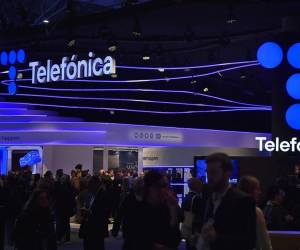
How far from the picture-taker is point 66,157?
22750 mm

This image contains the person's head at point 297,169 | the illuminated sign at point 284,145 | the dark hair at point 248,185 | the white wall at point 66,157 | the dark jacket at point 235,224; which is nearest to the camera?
the dark jacket at point 235,224

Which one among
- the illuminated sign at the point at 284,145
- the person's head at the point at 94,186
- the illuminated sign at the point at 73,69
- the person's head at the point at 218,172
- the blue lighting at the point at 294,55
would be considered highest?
the illuminated sign at the point at 73,69

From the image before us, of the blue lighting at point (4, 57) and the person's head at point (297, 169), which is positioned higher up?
the blue lighting at point (4, 57)

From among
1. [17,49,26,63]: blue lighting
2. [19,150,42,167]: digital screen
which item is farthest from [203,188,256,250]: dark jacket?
[19,150,42,167]: digital screen

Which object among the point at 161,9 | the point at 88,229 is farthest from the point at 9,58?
the point at 88,229

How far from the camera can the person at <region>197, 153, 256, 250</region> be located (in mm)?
2891

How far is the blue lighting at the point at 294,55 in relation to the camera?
17.7 feet

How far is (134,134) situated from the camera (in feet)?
72.5

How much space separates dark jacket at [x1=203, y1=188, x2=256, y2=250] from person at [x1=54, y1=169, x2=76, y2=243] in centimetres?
930

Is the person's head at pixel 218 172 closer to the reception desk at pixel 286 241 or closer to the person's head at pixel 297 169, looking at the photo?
the reception desk at pixel 286 241

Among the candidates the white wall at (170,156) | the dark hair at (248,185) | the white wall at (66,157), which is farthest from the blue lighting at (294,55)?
the white wall at (66,157)

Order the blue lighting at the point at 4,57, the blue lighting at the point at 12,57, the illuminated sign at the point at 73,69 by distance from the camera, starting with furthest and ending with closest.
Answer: the blue lighting at the point at 4,57 → the blue lighting at the point at 12,57 → the illuminated sign at the point at 73,69

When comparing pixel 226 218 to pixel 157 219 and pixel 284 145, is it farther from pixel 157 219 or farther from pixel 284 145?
pixel 284 145

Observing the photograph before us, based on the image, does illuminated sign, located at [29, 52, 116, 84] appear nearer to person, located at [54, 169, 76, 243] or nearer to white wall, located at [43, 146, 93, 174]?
white wall, located at [43, 146, 93, 174]
